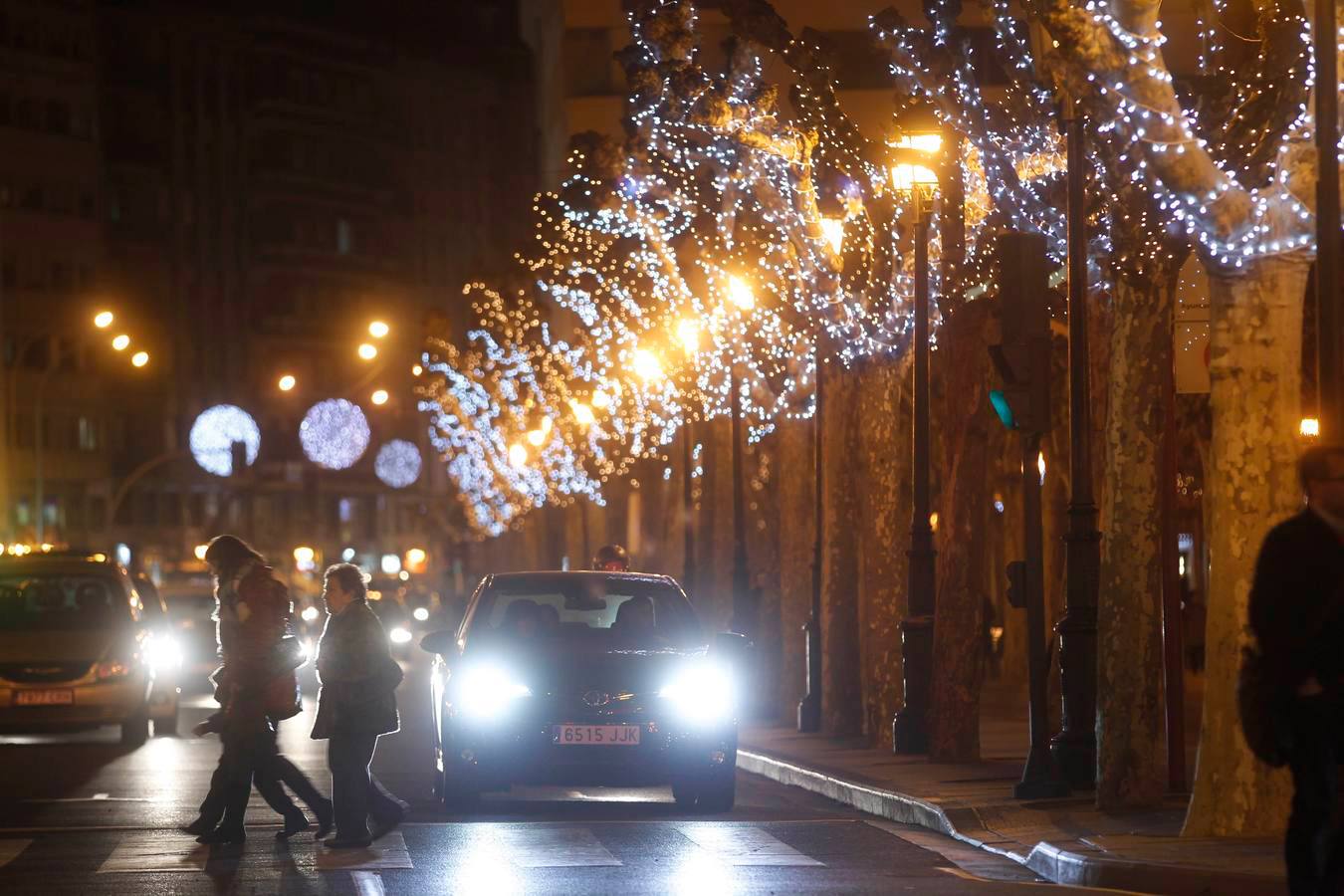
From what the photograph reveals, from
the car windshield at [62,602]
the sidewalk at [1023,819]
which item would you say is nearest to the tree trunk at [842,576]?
the sidewalk at [1023,819]

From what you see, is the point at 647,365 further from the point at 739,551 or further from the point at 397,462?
the point at 397,462

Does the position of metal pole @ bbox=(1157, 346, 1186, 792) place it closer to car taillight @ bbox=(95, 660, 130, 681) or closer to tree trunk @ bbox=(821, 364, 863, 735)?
tree trunk @ bbox=(821, 364, 863, 735)

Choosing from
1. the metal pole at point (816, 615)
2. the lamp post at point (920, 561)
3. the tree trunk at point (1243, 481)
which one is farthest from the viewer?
the metal pole at point (816, 615)

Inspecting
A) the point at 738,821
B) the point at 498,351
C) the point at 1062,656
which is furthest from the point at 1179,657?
the point at 498,351

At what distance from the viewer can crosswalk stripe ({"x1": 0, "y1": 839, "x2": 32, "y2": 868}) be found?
15977mm

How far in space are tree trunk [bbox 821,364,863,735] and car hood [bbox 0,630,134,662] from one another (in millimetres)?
7381

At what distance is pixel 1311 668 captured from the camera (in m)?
10.3

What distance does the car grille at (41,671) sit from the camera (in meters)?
29.1

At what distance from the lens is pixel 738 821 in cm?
1853

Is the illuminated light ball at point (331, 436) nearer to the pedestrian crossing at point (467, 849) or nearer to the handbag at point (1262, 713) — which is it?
the pedestrian crossing at point (467, 849)

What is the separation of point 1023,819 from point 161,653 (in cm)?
1552

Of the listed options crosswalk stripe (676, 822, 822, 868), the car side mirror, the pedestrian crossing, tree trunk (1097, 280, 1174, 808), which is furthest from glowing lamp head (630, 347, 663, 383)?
crosswalk stripe (676, 822, 822, 868)

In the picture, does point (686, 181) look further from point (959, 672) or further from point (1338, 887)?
point (1338, 887)

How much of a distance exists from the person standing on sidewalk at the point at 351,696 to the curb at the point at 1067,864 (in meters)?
3.63
